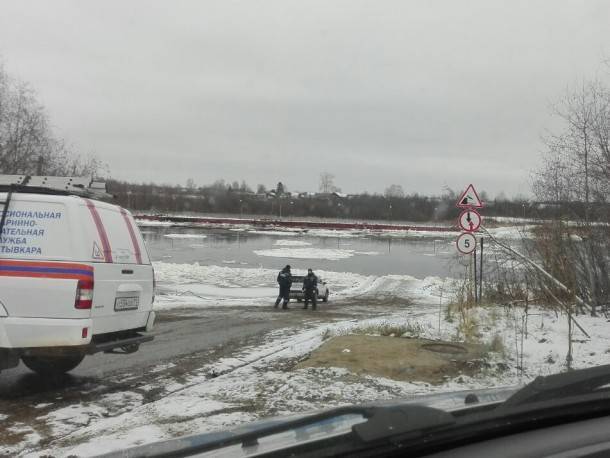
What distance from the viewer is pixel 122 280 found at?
22.3ft

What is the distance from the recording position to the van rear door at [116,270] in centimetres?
637

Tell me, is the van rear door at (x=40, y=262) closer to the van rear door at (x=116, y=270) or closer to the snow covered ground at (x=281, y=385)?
the van rear door at (x=116, y=270)

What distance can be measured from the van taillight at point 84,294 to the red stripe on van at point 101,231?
0.47 meters

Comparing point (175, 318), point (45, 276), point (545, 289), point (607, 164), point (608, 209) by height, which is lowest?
point (175, 318)

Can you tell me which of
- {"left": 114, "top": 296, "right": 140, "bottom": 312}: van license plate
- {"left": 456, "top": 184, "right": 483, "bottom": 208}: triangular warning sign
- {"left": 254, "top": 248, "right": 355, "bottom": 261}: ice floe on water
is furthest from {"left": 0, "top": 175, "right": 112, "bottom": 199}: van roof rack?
{"left": 254, "top": 248, "right": 355, "bottom": 261}: ice floe on water

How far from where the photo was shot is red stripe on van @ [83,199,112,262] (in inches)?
258

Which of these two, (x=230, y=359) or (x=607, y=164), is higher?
(x=607, y=164)

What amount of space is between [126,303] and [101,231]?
94 centimetres

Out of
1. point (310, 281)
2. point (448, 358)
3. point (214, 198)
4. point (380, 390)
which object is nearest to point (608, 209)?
point (448, 358)

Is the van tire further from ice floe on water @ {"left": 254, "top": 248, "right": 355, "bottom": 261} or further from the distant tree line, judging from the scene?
the distant tree line

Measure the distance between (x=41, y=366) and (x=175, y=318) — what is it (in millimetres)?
6564

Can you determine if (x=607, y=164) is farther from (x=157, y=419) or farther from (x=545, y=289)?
(x=157, y=419)

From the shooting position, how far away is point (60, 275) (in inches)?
238

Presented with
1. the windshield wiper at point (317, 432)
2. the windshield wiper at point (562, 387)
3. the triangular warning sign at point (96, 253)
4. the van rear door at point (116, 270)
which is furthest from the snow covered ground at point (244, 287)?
the windshield wiper at point (562, 387)
